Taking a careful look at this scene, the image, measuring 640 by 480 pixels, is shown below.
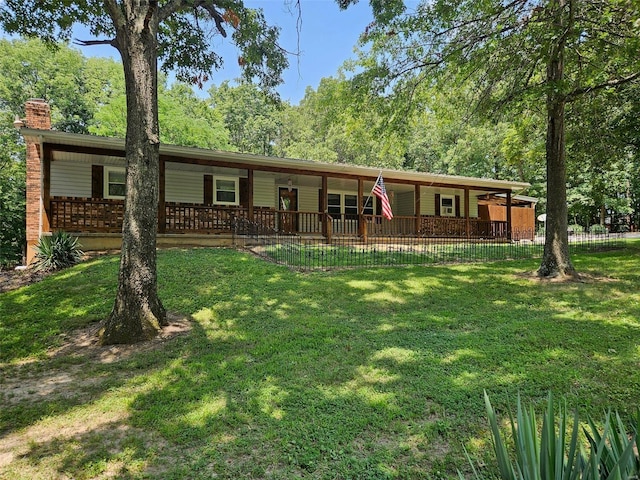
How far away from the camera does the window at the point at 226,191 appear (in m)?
15.7

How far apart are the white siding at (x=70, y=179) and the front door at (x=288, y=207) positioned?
7.18 metres

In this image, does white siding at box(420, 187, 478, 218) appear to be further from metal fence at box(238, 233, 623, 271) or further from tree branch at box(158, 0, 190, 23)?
tree branch at box(158, 0, 190, 23)

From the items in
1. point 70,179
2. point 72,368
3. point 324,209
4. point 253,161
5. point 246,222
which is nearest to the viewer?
point 72,368

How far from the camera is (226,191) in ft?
51.9

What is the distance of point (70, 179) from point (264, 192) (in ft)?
23.4

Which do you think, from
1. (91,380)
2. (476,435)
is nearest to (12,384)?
(91,380)

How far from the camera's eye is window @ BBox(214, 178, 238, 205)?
15.7 m

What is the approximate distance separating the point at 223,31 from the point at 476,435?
374 inches

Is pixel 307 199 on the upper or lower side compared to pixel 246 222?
upper

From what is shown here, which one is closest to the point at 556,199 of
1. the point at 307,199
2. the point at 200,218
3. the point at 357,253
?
the point at 357,253

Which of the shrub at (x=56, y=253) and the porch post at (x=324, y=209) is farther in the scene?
the porch post at (x=324, y=209)

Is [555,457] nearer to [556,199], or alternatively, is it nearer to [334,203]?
[556,199]

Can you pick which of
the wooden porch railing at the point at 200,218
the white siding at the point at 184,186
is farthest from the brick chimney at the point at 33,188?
the white siding at the point at 184,186

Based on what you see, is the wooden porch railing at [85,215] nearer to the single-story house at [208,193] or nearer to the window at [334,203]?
the single-story house at [208,193]
